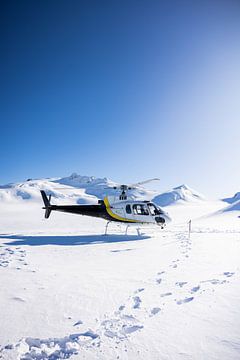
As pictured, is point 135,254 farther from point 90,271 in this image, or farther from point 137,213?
point 137,213

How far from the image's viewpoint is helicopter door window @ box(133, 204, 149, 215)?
14648 millimetres

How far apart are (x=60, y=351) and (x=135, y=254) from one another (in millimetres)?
6139

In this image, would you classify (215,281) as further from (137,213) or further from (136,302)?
(137,213)

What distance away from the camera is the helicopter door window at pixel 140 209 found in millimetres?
14648

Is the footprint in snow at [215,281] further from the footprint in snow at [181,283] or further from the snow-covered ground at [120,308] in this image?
the footprint in snow at [181,283]

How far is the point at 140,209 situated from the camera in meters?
14.7

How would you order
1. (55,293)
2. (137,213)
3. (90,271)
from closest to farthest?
(55,293) → (90,271) → (137,213)

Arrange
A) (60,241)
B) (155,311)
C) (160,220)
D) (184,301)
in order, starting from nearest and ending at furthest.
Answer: (155,311), (184,301), (60,241), (160,220)

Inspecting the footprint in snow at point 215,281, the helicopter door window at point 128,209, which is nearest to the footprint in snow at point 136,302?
the footprint in snow at point 215,281

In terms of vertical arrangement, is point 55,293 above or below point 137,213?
below

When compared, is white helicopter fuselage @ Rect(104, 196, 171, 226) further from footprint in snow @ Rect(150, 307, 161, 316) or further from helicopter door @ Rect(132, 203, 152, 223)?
footprint in snow @ Rect(150, 307, 161, 316)

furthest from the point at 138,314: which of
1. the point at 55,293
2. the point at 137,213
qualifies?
the point at 137,213

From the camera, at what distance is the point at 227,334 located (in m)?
3.11

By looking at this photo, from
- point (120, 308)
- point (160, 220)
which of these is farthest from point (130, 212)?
point (120, 308)
